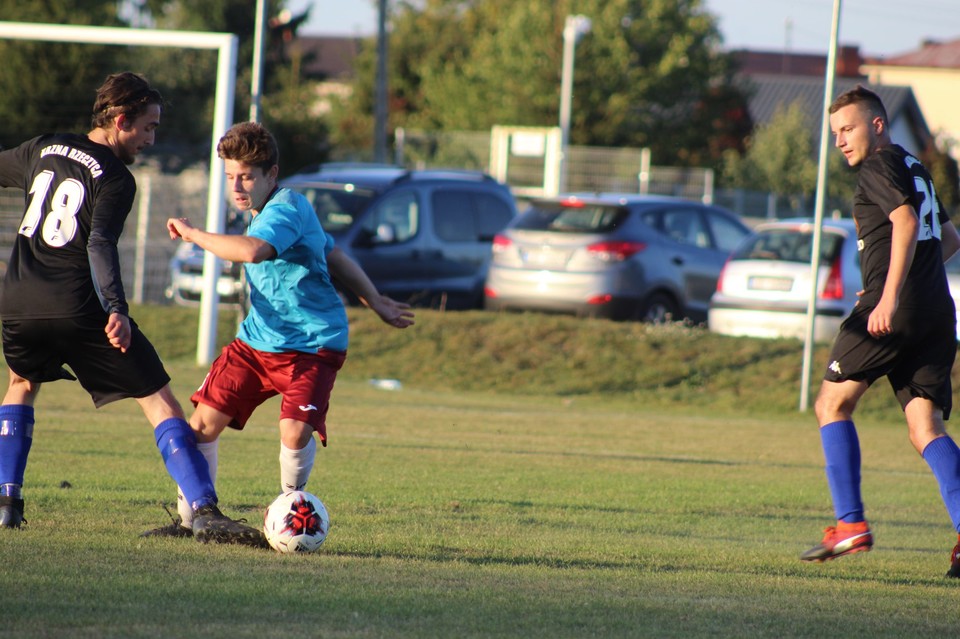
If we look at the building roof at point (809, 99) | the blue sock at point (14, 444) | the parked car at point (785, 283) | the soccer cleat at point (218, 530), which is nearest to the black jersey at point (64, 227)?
the blue sock at point (14, 444)

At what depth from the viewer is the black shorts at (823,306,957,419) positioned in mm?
6320

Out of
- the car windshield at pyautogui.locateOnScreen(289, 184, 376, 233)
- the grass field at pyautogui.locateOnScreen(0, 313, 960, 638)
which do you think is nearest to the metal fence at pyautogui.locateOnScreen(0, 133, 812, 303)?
the car windshield at pyautogui.locateOnScreen(289, 184, 376, 233)

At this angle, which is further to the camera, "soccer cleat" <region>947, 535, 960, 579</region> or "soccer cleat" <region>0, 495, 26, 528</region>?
"soccer cleat" <region>947, 535, 960, 579</region>

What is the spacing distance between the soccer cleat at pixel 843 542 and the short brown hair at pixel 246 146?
295cm

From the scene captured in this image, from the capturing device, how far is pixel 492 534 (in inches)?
267

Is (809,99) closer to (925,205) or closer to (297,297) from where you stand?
(925,205)

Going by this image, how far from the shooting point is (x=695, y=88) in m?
57.8

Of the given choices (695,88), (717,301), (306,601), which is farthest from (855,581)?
(695,88)

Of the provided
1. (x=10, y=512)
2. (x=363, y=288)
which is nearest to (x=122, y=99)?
(x=363, y=288)

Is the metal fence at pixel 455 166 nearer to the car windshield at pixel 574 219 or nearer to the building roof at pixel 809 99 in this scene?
the car windshield at pixel 574 219

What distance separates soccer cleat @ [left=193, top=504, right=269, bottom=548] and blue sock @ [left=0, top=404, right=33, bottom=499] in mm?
906

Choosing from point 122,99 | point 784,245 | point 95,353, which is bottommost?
point 784,245

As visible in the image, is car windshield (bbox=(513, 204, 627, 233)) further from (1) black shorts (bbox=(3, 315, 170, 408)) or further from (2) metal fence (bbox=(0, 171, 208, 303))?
(1) black shorts (bbox=(3, 315, 170, 408))

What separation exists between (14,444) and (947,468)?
4.17 metres
